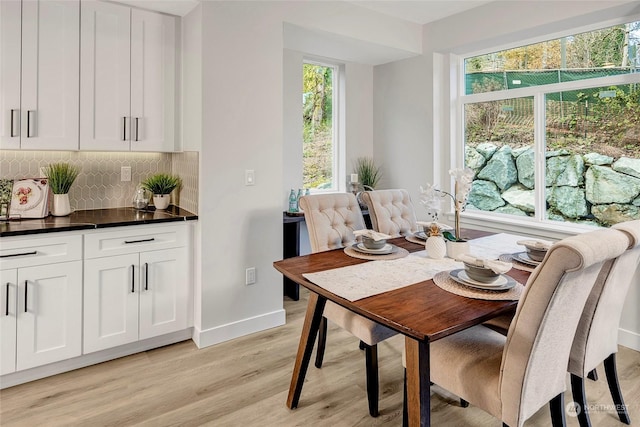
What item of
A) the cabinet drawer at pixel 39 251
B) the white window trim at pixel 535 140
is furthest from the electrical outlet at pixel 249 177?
the white window trim at pixel 535 140

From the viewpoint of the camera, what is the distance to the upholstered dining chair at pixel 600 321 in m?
1.59

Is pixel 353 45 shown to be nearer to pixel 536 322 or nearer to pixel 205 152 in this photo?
pixel 205 152

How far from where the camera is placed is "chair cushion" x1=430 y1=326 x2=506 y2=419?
54.9 inches

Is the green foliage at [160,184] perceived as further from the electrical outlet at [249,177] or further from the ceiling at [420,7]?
the ceiling at [420,7]

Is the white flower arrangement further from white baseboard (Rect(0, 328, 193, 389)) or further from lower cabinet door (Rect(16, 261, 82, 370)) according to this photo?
lower cabinet door (Rect(16, 261, 82, 370))

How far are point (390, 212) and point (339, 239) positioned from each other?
0.55 m

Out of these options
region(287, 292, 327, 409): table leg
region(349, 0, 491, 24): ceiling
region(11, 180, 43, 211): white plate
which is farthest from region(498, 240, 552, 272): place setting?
region(11, 180, 43, 211): white plate

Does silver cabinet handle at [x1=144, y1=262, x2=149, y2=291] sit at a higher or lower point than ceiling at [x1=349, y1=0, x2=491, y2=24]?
lower

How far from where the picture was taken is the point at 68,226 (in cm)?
229

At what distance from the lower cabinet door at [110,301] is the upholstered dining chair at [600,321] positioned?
2432 millimetres

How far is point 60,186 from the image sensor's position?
260 centimetres

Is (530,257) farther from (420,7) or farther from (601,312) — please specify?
(420,7)

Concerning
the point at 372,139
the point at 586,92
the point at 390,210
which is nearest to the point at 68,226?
the point at 390,210

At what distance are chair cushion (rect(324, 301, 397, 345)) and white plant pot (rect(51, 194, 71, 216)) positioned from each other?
1877mm
